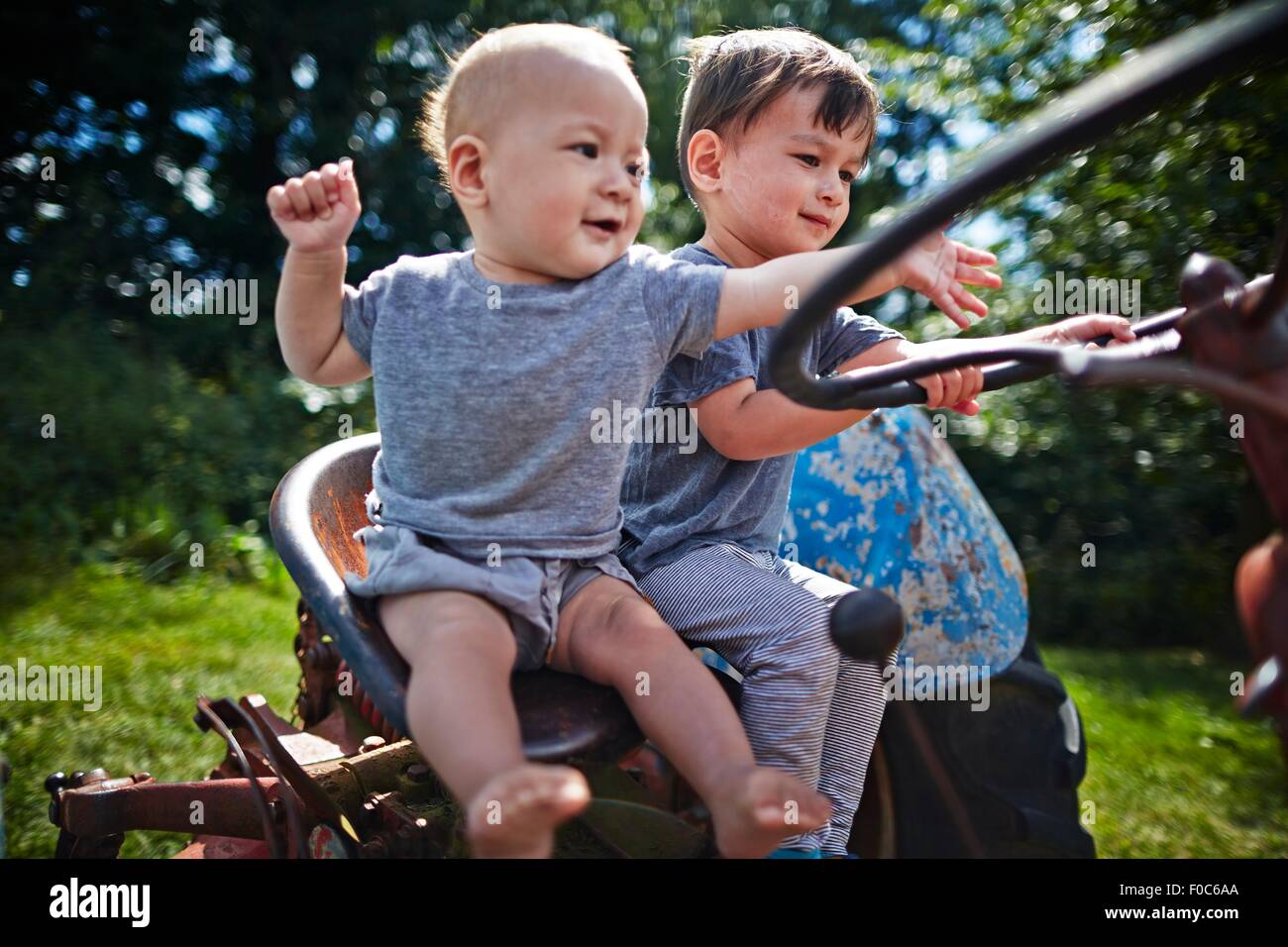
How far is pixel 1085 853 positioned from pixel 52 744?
292cm

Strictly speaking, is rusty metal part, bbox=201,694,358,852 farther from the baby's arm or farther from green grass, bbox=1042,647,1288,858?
green grass, bbox=1042,647,1288,858

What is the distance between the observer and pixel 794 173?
168cm

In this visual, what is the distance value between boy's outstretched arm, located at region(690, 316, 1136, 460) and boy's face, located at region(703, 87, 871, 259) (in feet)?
0.78

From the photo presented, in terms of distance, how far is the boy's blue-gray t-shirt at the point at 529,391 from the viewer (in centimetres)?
135

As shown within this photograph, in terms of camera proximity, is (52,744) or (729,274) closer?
(729,274)

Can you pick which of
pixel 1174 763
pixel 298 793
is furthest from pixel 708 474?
pixel 1174 763

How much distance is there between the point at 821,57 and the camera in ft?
5.64

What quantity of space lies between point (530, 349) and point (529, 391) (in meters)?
0.05

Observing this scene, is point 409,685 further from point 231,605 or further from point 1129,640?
point 1129,640

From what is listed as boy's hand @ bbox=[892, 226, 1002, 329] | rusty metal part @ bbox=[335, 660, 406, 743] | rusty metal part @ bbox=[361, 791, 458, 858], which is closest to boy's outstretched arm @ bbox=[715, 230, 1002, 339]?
boy's hand @ bbox=[892, 226, 1002, 329]

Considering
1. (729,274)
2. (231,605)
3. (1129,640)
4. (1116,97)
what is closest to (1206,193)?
(1129,640)

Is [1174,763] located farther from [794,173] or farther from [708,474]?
[794,173]

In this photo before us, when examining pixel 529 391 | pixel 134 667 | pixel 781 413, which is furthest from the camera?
pixel 134 667
